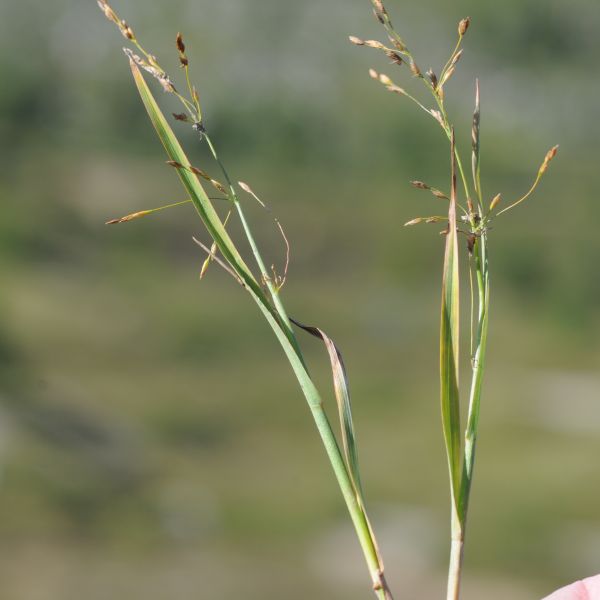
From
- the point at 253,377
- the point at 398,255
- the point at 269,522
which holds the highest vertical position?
the point at 398,255

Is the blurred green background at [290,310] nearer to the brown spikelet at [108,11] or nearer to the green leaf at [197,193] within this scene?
the green leaf at [197,193]

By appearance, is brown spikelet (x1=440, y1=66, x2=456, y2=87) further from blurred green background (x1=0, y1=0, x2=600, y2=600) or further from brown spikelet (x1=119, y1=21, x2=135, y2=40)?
blurred green background (x1=0, y1=0, x2=600, y2=600)

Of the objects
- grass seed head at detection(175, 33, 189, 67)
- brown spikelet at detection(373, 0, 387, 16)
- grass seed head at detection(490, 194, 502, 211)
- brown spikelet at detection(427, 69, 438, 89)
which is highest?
grass seed head at detection(175, 33, 189, 67)

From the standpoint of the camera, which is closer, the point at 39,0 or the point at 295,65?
the point at 39,0

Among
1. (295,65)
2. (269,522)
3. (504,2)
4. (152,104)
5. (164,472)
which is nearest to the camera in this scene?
(152,104)

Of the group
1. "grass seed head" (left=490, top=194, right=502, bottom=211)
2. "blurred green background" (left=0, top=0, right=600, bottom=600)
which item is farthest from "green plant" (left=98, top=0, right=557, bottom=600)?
"blurred green background" (left=0, top=0, right=600, bottom=600)

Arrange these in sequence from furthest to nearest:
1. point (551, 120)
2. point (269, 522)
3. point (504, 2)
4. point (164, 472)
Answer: point (504, 2), point (551, 120), point (164, 472), point (269, 522)

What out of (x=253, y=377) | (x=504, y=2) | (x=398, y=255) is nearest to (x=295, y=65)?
(x=504, y=2)

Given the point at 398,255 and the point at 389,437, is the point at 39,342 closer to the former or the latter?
the point at 389,437
